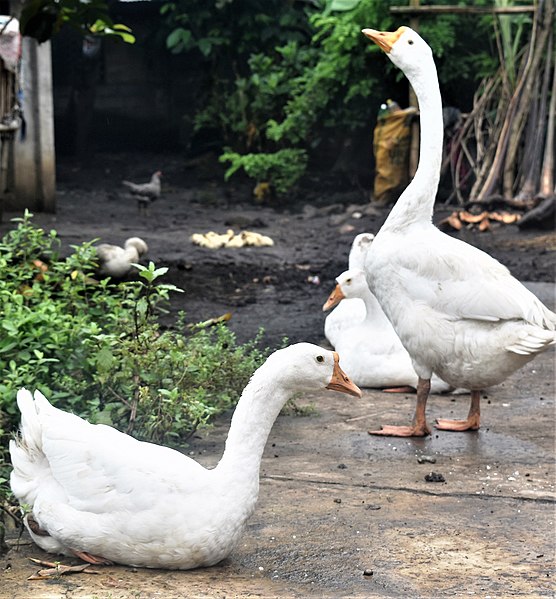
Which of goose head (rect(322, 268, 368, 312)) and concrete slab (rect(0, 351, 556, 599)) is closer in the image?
concrete slab (rect(0, 351, 556, 599))

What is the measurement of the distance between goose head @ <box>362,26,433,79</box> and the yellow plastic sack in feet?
31.7

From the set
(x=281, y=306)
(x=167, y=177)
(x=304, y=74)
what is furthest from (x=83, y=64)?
(x=281, y=306)

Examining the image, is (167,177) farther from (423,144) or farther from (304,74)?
(423,144)

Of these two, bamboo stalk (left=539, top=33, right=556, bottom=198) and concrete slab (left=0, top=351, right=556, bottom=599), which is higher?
concrete slab (left=0, top=351, right=556, bottom=599)

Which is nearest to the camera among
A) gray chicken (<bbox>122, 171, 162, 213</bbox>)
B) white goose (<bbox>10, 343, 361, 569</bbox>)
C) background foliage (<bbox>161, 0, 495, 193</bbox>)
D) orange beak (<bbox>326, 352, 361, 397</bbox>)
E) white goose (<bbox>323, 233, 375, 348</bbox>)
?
white goose (<bbox>10, 343, 361, 569</bbox>)

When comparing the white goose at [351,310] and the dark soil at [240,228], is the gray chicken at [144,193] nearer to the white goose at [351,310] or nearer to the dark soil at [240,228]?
the dark soil at [240,228]

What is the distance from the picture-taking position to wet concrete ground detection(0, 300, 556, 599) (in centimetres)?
353

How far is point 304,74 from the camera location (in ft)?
56.0

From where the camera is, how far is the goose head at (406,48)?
18.1 feet

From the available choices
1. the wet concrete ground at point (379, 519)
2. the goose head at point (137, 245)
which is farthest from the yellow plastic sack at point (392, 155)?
the wet concrete ground at point (379, 519)

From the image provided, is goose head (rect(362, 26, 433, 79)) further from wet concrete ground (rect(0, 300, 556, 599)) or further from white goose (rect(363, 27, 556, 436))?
wet concrete ground (rect(0, 300, 556, 599))

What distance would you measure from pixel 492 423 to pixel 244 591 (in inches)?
105

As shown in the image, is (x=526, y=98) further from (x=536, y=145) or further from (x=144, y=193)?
(x=144, y=193)

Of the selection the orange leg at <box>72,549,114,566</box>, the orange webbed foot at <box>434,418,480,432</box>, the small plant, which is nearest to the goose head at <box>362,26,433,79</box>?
the orange webbed foot at <box>434,418,480,432</box>
